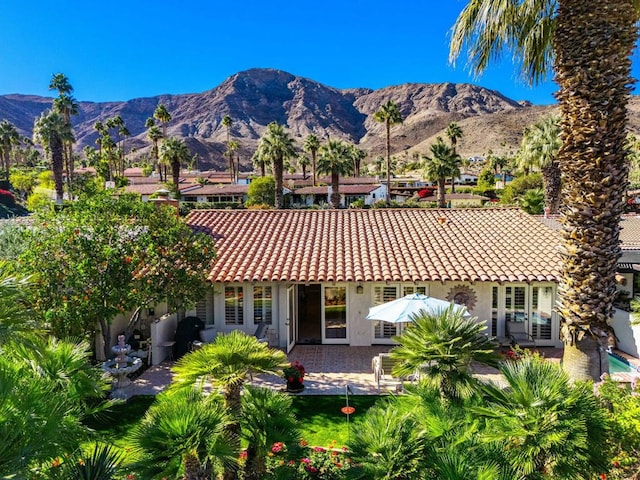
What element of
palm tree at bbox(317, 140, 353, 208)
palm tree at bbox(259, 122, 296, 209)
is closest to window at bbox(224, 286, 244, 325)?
palm tree at bbox(259, 122, 296, 209)

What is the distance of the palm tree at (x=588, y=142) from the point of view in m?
8.59

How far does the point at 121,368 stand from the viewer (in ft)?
41.7

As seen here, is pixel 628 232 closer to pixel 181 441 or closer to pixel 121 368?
pixel 121 368

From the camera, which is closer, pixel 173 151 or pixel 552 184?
pixel 552 184

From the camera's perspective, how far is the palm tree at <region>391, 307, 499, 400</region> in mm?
7391

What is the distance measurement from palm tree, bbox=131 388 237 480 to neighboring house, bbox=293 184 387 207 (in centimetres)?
6753

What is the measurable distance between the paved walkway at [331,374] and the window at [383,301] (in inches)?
20.4

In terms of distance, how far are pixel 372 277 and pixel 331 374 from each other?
360 centimetres

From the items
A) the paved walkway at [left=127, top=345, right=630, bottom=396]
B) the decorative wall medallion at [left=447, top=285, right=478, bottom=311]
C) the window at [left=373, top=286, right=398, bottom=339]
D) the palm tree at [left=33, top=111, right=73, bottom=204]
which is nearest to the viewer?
the paved walkway at [left=127, top=345, right=630, bottom=396]

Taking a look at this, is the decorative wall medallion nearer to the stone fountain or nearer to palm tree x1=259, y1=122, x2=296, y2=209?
the stone fountain

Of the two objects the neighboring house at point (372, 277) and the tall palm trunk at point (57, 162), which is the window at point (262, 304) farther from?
the tall palm trunk at point (57, 162)

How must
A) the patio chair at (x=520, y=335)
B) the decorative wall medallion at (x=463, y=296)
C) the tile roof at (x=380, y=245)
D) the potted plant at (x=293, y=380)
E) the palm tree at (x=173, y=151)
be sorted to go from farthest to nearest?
1. the palm tree at (x=173, y=151)
2. the decorative wall medallion at (x=463, y=296)
3. the patio chair at (x=520, y=335)
4. the tile roof at (x=380, y=245)
5. the potted plant at (x=293, y=380)

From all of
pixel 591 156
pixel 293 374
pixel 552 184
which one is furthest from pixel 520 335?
pixel 552 184

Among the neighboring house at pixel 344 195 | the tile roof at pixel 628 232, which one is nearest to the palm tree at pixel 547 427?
the tile roof at pixel 628 232
